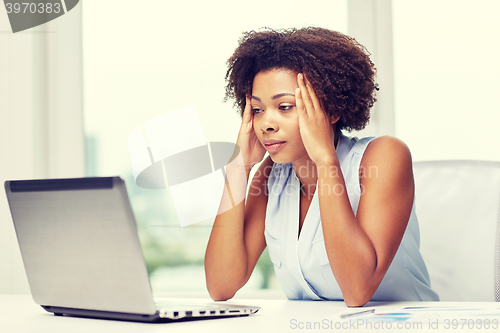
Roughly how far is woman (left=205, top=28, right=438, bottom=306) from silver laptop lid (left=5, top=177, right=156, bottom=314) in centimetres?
46

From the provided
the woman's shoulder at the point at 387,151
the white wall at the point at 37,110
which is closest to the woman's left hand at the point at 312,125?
the woman's shoulder at the point at 387,151

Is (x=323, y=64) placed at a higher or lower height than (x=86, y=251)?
higher

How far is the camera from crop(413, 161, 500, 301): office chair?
3.50 ft

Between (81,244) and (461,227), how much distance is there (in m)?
0.93

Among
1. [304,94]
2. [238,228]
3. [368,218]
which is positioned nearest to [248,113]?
[304,94]

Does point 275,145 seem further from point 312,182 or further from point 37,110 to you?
point 37,110

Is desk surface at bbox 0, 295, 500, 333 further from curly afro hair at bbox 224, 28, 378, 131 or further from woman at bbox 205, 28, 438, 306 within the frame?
curly afro hair at bbox 224, 28, 378, 131

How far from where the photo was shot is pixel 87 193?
53 centimetres

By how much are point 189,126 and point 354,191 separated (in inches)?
48.7

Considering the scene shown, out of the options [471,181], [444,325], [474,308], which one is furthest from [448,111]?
[444,325]

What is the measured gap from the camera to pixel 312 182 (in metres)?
1.17

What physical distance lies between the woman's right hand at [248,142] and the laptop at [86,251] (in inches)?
22.6

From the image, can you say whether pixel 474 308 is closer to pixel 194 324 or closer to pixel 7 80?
pixel 194 324

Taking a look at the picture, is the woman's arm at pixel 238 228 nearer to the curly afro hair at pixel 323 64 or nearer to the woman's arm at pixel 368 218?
the curly afro hair at pixel 323 64
